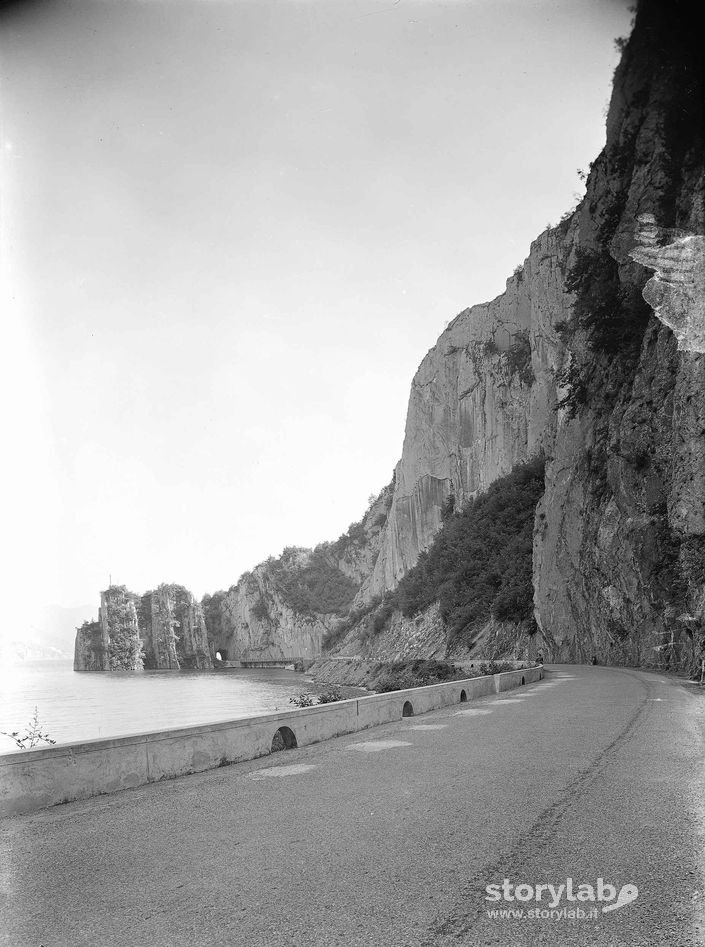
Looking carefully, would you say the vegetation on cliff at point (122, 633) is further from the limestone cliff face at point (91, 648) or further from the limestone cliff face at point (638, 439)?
the limestone cliff face at point (638, 439)

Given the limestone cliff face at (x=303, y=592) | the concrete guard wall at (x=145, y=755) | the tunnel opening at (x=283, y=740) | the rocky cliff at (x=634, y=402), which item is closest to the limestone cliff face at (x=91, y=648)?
the limestone cliff face at (x=303, y=592)

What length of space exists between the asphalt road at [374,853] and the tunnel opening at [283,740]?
113 cm

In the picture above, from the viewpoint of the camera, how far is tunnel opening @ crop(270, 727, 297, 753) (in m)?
8.91

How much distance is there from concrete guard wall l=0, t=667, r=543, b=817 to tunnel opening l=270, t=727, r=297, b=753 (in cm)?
7

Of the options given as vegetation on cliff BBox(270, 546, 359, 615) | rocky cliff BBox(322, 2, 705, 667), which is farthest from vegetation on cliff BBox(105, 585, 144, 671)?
rocky cliff BBox(322, 2, 705, 667)

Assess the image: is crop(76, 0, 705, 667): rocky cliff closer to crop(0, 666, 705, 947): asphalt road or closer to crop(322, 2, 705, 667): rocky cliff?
crop(322, 2, 705, 667): rocky cliff

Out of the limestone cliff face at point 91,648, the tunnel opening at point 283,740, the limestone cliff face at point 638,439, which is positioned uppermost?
the limestone cliff face at point 638,439

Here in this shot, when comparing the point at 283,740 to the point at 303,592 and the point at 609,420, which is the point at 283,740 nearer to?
the point at 609,420

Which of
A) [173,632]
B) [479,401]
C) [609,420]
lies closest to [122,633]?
[173,632]

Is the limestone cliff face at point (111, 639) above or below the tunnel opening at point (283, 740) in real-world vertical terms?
below

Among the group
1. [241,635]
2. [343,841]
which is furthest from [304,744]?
[241,635]

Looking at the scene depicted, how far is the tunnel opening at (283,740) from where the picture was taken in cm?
891

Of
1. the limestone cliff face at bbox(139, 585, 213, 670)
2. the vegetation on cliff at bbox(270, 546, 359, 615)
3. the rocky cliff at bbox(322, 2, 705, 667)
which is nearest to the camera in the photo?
the rocky cliff at bbox(322, 2, 705, 667)

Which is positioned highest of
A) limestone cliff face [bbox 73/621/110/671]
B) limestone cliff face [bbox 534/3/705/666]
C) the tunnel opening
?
limestone cliff face [bbox 534/3/705/666]
